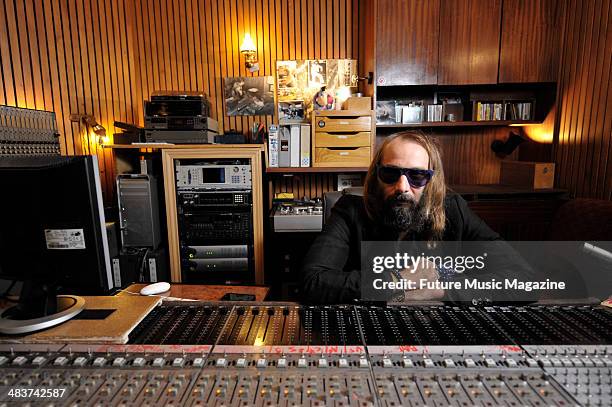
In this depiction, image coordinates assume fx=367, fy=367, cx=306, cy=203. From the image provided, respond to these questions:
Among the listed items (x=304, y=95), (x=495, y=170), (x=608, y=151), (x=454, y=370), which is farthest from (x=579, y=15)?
(x=454, y=370)

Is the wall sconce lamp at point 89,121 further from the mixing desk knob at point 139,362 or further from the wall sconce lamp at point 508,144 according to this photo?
the wall sconce lamp at point 508,144

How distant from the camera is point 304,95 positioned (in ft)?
12.5

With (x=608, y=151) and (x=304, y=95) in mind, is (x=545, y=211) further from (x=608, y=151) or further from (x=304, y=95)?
(x=304, y=95)

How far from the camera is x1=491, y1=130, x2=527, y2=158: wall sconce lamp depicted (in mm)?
3664

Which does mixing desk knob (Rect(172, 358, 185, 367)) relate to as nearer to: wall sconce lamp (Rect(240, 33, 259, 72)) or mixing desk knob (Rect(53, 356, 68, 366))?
mixing desk knob (Rect(53, 356, 68, 366))

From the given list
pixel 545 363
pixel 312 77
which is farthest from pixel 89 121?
pixel 545 363

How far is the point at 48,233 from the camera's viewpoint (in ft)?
3.39

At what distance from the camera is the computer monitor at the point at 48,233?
1.00m

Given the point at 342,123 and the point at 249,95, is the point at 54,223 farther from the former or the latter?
the point at 249,95

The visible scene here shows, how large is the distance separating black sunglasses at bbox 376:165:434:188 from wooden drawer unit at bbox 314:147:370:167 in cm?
181

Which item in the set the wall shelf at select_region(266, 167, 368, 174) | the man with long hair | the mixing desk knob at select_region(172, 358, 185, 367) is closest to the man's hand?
the man with long hair

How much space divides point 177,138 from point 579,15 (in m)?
3.60

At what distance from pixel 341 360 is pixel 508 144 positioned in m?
3.56

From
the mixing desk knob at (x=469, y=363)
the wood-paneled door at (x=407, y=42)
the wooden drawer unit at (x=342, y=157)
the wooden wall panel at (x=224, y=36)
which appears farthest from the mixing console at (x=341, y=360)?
the wooden wall panel at (x=224, y=36)
